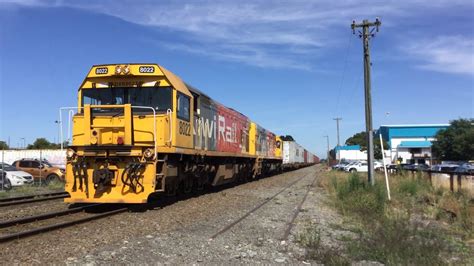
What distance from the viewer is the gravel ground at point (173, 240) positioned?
7434 mm

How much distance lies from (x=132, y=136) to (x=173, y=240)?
432cm

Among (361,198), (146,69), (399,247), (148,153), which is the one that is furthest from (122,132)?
(361,198)

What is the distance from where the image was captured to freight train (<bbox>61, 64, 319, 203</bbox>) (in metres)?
12.1

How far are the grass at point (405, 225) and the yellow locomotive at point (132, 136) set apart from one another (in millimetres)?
4629

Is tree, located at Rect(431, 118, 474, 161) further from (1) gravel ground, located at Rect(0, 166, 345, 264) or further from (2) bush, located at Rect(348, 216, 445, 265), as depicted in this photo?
(2) bush, located at Rect(348, 216, 445, 265)

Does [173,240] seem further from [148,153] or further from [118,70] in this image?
[118,70]

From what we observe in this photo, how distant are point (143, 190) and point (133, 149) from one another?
107cm

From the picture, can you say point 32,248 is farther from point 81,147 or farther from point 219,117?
point 219,117

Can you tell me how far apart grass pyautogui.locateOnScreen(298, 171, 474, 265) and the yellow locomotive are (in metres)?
4.63

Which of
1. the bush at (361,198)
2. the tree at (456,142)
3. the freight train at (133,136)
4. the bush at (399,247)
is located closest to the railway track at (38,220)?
the freight train at (133,136)

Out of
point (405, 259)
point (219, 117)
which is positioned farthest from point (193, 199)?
point (405, 259)

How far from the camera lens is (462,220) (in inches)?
483

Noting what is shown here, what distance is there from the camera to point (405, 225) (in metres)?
10.1

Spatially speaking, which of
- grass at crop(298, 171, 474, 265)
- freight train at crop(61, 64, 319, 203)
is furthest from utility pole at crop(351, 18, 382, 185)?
freight train at crop(61, 64, 319, 203)
